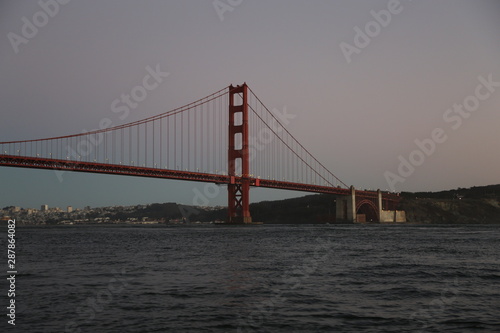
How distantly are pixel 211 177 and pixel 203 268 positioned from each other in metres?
61.6

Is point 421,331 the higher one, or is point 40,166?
point 40,166

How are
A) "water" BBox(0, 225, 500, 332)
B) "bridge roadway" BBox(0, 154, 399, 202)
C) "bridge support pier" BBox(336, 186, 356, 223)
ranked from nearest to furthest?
1. "water" BBox(0, 225, 500, 332)
2. "bridge roadway" BBox(0, 154, 399, 202)
3. "bridge support pier" BBox(336, 186, 356, 223)

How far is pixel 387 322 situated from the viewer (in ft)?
38.7

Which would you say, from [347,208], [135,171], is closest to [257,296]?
[135,171]

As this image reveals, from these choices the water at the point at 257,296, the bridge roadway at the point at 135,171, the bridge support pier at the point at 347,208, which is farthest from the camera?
the bridge support pier at the point at 347,208

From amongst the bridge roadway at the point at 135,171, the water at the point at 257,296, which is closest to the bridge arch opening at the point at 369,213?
the bridge roadway at the point at 135,171

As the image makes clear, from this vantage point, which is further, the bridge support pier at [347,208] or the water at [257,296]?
the bridge support pier at [347,208]

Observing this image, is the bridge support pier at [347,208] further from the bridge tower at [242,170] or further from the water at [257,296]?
the water at [257,296]

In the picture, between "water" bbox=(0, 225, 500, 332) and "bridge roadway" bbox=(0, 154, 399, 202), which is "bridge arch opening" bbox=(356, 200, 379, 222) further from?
"water" bbox=(0, 225, 500, 332)

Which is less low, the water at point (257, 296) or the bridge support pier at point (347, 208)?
the bridge support pier at point (347, 208)

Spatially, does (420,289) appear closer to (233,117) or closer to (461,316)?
(461,316)

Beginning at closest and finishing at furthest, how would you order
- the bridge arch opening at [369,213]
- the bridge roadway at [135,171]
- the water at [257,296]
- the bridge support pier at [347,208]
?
the water at [257,296], the bridge roadway at [135,171], the bridge support pier at [347,208], the bridge arch opening at [369,213]

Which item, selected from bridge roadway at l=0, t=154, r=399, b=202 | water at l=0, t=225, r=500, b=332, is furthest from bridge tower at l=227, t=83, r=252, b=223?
water at l=0, t=225, r=500, b=332

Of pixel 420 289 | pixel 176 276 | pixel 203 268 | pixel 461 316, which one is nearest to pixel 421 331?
pixel 461 316
